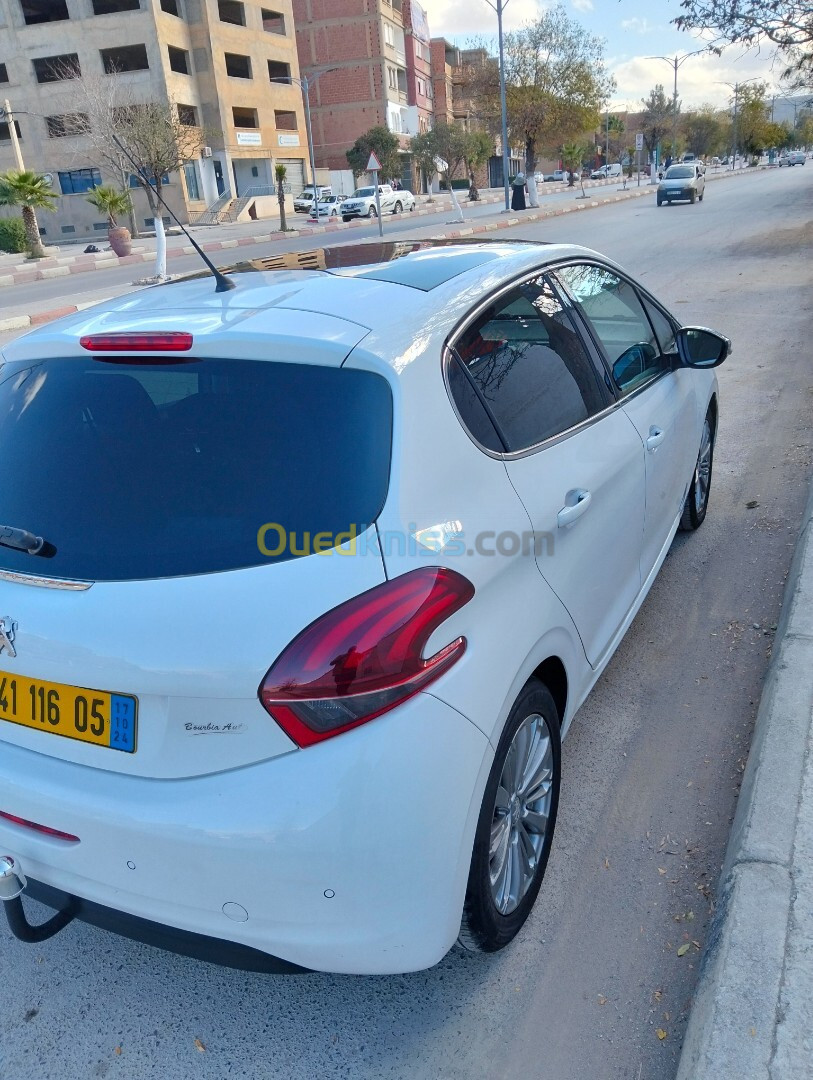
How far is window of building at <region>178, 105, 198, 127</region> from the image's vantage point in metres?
53.0

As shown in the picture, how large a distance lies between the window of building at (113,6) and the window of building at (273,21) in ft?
31.8

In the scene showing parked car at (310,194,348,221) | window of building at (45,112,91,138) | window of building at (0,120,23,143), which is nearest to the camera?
window of building at (45,112,91,138)

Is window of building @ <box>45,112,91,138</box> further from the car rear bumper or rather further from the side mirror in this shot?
the car rear bumper

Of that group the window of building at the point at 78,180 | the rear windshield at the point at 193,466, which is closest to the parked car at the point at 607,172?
the window of building at the point at 78,180

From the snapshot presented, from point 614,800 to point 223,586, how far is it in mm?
1713

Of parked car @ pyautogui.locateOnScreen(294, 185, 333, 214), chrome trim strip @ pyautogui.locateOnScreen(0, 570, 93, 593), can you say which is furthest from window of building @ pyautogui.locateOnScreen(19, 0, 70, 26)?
chrome trim strip @ pyautogui.locateOnScreen(0, 570, 93, 593)

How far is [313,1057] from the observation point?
6.78 ft

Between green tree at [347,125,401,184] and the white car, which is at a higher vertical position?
green tree at [347,125,401,184]

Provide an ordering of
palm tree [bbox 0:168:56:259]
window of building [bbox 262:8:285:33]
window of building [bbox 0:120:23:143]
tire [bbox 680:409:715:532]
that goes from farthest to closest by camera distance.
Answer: window of building [bbox 262:8:285:33] → window of building [bbox 0:120:23:143] → palm tree [bbox 0:168:56:259] → tire [bbox 680:409:715:532]

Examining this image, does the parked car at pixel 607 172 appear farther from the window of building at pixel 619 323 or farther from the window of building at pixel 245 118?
the window of building at pixel 619 323

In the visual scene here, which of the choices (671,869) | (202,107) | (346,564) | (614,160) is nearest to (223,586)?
(346,564)

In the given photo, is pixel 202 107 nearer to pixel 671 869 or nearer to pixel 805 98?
pixel 805 98

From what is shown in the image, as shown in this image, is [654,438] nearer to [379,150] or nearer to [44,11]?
[379,150]

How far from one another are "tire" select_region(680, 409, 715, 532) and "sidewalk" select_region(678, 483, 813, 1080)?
5.66ft
